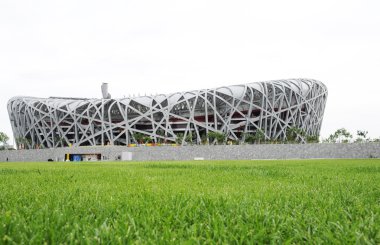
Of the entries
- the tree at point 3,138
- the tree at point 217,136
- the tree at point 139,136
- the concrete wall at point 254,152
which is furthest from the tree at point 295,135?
the tree at point 3,138

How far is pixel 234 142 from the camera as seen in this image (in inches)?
2768

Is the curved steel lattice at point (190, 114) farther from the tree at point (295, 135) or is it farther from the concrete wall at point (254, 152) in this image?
the concrete wall at point (254, 152)

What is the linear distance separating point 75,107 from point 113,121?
8.76 metres

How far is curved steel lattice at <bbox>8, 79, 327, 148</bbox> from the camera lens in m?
70.8

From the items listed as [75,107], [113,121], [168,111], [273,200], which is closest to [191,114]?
[168,111]

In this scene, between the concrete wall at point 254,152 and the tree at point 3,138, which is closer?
the concrete wall at point 254,152

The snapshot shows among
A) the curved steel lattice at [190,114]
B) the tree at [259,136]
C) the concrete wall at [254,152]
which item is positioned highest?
the curved steel lattice at [190,114]

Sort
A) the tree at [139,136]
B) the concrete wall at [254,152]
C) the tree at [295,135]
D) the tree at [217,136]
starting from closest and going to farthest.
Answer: the concrete wall at [254,152] < the tree at [217,136] < the tree at [295,135] < the tree at [139,136]

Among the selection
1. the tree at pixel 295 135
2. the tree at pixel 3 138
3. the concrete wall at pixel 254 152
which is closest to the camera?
the concrete wall at pixel 254 152

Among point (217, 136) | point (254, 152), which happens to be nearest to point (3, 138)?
point (217, 136)

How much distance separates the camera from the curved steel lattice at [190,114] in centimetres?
7075

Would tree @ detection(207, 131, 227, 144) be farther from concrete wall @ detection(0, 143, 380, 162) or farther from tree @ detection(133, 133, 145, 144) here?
concrete wall @ detection(0, 143, 380, 162)

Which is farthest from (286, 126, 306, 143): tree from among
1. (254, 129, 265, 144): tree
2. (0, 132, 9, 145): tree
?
(0, 132, 9, 145): tree

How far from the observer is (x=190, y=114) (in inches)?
2803
